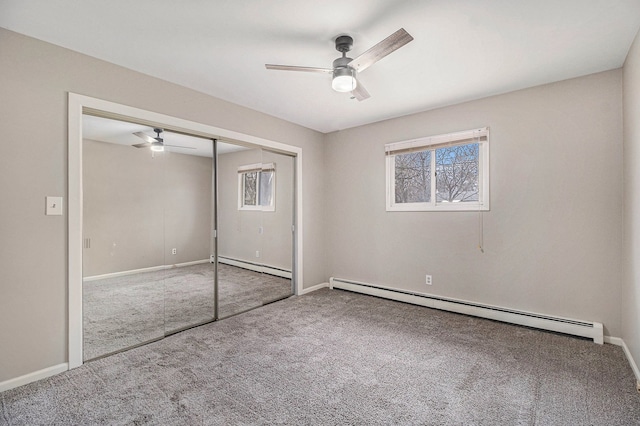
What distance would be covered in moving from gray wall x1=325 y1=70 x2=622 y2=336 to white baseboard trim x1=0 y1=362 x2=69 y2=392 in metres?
3.56

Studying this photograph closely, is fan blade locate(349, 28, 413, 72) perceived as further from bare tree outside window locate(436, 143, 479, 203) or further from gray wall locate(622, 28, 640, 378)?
bare tree outside window locate(436, 143, 479, 203)

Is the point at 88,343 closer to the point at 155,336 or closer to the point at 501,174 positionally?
the point at 155,336

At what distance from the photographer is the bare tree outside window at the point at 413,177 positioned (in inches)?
154

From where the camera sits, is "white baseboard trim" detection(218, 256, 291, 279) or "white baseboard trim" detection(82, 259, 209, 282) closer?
"white baseboard trim" detection(82, 259, 209, 282)

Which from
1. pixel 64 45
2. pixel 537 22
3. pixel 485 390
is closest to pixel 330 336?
pixel 485 390

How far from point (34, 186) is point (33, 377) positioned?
4.60ft

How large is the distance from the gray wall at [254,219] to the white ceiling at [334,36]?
0.93m

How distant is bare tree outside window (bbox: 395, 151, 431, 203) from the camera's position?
3916mm

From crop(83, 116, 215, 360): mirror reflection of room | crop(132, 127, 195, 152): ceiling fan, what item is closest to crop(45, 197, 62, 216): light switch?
crop(83, 116, 215, 360): mirror reflection of room

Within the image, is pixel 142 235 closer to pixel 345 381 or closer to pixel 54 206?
pixel 54 206

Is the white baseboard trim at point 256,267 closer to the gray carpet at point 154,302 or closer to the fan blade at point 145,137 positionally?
the gray carpet at point 154,302

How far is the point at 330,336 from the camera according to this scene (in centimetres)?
296

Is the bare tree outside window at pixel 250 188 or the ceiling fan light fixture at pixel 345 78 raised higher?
the ceiling fan light fixture at pixel 345 78

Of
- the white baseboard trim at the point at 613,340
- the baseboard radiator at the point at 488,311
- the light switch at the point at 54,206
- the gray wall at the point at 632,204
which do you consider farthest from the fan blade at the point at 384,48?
the white baseboard trim at the point at 613,340
